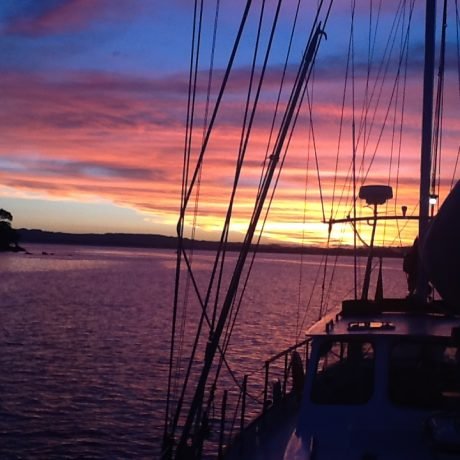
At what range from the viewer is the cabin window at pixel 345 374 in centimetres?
977

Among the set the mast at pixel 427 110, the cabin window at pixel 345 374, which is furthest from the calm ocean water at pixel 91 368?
the cabin window at pixel 345 374

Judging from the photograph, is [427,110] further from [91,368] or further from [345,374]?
[91,368]

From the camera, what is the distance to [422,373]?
373 inches

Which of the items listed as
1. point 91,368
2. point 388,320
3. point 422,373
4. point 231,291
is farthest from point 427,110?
point 91,368

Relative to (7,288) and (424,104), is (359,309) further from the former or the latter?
(7,288)

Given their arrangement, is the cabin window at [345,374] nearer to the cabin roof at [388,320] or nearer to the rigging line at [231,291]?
the cabin roof at [388,320]

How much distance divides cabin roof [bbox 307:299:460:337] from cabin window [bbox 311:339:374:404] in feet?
0.77

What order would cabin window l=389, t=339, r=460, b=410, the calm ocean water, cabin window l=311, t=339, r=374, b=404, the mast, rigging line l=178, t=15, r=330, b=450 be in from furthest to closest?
the calm ocean water → the mast → cabin window l=311, t=339, r=374, b=404 → cabin window l=389, t=339, r=460, b=410 → rigging line l=178, t=15, r=330, b=450

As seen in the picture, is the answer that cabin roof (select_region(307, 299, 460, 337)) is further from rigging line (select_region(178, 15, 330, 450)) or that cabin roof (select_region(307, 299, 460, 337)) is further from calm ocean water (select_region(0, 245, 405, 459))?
calm ocean water (select_region(0, 245, 405, 459))

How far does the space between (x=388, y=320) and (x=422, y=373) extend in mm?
1648

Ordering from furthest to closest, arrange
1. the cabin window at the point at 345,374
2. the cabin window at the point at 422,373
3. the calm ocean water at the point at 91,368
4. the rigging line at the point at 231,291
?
the calm ocean water at the point at 91,368 → the cabin window at the point at 345,374 → the cabin window at the point at 422,373 → the rigging line at the point at 231,291

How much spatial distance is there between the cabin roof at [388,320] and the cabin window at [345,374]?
0.77 feet

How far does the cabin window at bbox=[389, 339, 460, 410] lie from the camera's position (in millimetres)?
9438

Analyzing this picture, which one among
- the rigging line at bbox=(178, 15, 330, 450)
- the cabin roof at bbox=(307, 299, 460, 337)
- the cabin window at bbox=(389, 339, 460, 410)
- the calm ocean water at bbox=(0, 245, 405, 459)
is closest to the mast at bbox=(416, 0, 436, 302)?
the cabin roof at bbox=(307, 299, 460, 337)
